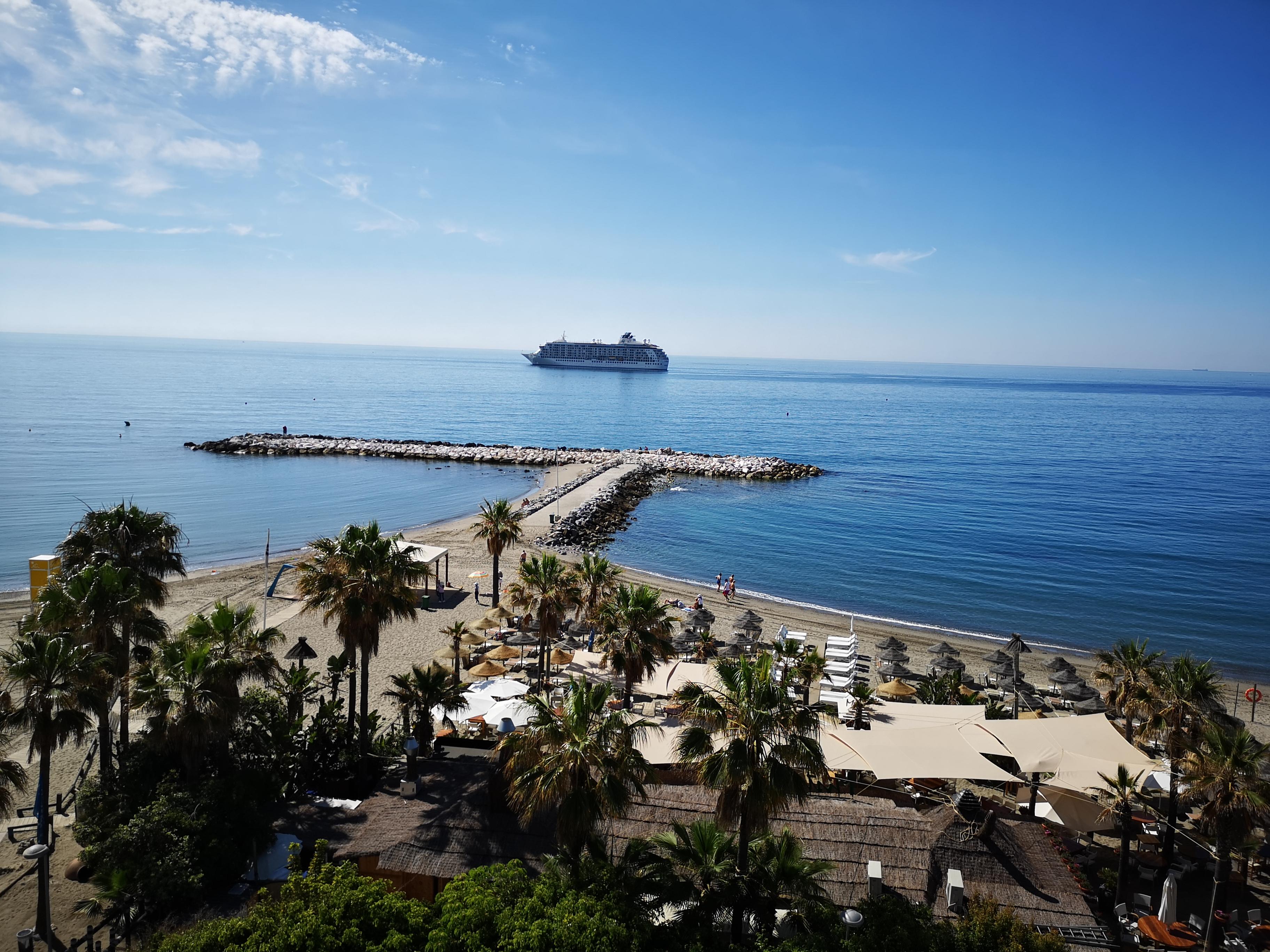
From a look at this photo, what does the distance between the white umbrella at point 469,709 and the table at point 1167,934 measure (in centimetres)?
1454

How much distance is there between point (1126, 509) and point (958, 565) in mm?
26446

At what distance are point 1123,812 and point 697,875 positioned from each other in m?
8.35

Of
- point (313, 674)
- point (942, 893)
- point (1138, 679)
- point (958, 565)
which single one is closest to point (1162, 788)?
point (1138, 679)

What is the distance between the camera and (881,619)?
116 ft

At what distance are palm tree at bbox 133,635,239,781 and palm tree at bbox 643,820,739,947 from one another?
8.54 metres

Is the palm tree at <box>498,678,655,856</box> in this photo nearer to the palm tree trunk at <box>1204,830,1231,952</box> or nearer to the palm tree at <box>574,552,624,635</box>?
the palm tree trunk at <box>1204,830,1231,952</box>

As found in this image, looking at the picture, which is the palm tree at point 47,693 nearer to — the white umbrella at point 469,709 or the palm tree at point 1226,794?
the white umbrella at point 469,709

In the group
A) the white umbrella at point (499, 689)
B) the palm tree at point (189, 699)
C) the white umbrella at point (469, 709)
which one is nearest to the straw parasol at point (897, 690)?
Result: the white umbrella at point (499, 689)

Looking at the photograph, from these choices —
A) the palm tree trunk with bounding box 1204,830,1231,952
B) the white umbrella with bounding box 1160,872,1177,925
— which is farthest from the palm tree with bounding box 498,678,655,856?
the white umbrella with bounding box 1160,872,1177,925

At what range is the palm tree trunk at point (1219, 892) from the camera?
1249 cm

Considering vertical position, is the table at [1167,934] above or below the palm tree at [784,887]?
below

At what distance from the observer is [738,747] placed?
37.1 feet

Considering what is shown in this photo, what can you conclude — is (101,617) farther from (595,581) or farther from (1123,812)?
(1123,812)

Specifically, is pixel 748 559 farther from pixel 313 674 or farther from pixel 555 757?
pixel 555 757
